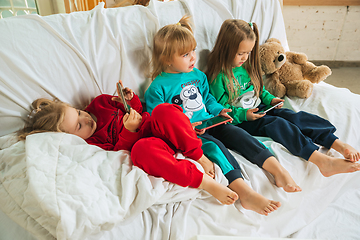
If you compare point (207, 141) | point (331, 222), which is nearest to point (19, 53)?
point (207, 141)

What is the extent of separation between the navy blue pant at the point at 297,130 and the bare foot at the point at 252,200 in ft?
0.98

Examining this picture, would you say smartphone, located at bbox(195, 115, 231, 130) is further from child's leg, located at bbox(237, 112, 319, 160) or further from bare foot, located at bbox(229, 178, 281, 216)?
bare foot, located at bbox(229, 178, 281, 216)

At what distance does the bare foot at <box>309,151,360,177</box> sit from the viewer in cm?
96

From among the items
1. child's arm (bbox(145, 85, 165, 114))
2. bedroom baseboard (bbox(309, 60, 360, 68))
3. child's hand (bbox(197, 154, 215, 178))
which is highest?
child's arm (bbox(145, 85, 165, 114))

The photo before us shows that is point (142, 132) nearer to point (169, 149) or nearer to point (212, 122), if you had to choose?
point (169, 149)

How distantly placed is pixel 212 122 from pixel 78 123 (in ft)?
1.89

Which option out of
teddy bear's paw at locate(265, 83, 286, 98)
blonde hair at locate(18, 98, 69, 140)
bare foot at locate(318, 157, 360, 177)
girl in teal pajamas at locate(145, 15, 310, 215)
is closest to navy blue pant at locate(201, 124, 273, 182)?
girl in teal pajamas at locate(145, 15, 310, 215)

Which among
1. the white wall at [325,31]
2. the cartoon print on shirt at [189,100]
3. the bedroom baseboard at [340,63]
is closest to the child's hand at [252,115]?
the cartoon print on shirt at [189,100]

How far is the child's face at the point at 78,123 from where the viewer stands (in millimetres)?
976

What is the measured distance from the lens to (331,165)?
3.21 feet

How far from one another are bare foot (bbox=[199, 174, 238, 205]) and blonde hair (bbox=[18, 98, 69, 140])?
22.9 inches

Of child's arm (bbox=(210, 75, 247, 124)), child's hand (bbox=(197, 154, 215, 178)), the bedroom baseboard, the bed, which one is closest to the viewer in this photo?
the bed

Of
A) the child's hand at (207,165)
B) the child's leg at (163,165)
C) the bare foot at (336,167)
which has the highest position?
the child's leg at (163,165)

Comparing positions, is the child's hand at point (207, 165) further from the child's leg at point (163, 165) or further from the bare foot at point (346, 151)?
the bare foot at point (346, 151)
